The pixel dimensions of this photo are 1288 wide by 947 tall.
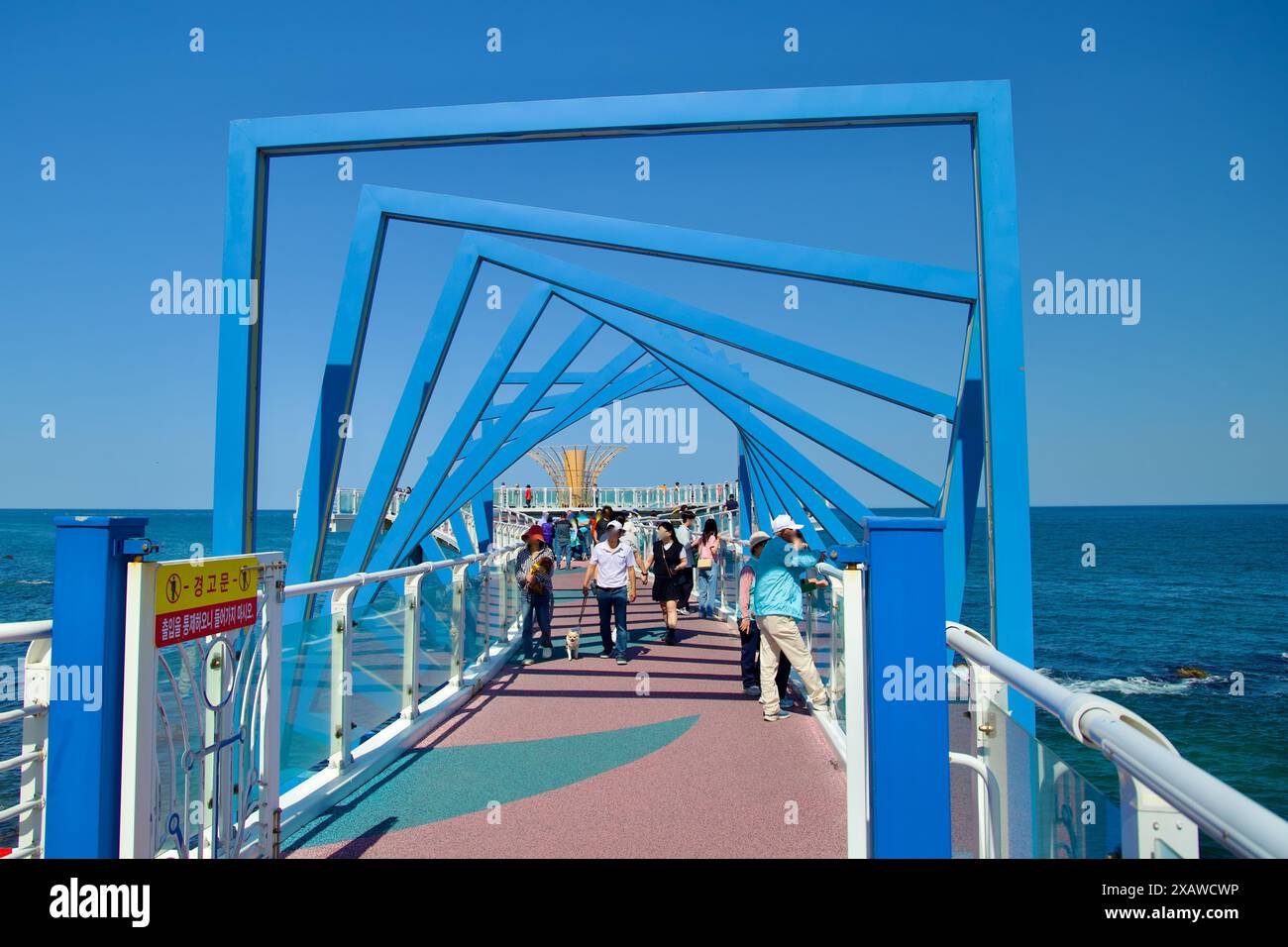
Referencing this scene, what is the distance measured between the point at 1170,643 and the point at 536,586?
26621 mm

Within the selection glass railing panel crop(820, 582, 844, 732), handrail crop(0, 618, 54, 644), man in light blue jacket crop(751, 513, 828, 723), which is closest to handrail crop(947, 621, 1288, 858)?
handrail crop(0, 618, 54, 644)

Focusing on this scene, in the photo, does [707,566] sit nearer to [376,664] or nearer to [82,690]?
[376,664]

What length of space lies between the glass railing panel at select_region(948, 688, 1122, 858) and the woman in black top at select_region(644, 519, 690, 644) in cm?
791

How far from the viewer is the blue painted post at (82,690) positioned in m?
2.67

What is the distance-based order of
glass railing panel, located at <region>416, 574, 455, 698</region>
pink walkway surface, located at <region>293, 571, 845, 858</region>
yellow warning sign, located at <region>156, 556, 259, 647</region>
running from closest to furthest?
yellow warning sign, located at <region>156, 556, 259, 647</region>, pink walkway surface, located at <region>293, 571, 845, 858</region>, glass railing panel, located at <region>416, 574, 455, 698</region>

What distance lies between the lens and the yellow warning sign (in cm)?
295

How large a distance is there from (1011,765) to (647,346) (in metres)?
8.32

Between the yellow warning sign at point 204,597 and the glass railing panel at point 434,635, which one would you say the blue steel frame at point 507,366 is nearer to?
the glass railing panel at point 434,635

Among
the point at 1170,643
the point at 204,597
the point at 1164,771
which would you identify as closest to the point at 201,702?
the point at 204,597

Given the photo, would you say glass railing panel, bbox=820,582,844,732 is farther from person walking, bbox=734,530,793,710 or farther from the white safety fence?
the white safety fence

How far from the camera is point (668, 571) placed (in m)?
11.0
